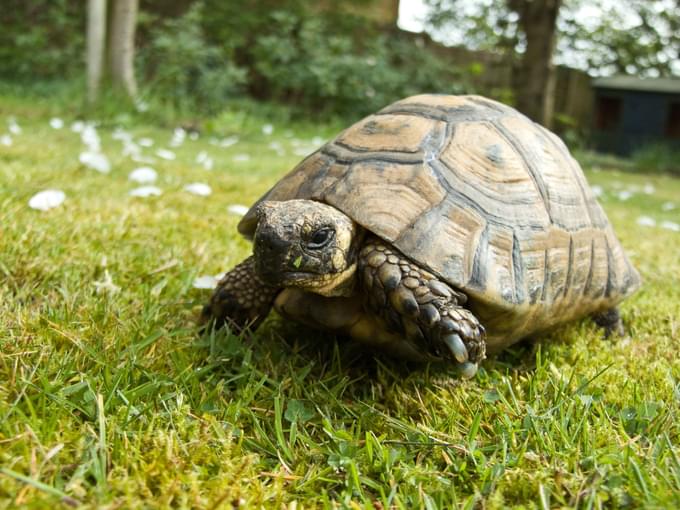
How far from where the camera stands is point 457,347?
1549mm

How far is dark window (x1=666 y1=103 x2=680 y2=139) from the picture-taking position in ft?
65.5

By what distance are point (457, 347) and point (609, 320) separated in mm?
1056

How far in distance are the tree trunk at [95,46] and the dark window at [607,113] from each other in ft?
55.0

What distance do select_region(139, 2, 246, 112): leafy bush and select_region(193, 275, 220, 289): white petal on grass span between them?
7.77 metres

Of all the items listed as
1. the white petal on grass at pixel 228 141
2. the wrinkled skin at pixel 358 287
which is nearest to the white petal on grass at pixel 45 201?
the wrinkled skin at pixel 358 287

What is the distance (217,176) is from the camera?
16.0 ft

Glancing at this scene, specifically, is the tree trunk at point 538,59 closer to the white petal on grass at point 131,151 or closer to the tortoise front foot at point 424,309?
the white petal on grass at point 131,151

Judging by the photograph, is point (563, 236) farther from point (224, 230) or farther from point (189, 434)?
point (224, 230)

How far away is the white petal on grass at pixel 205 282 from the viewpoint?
2210mm

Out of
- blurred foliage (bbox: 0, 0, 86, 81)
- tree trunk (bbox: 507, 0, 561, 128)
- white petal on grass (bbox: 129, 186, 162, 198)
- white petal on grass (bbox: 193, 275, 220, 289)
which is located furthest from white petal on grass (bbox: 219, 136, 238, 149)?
white petal on grass (bbox: 193, 275, 220, 289)

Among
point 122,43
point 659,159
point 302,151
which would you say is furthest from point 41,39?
point 659,159

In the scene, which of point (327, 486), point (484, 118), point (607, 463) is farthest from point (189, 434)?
point (484, 118)

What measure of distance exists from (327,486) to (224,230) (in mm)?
2044

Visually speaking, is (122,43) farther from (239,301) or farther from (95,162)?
(239,301)
